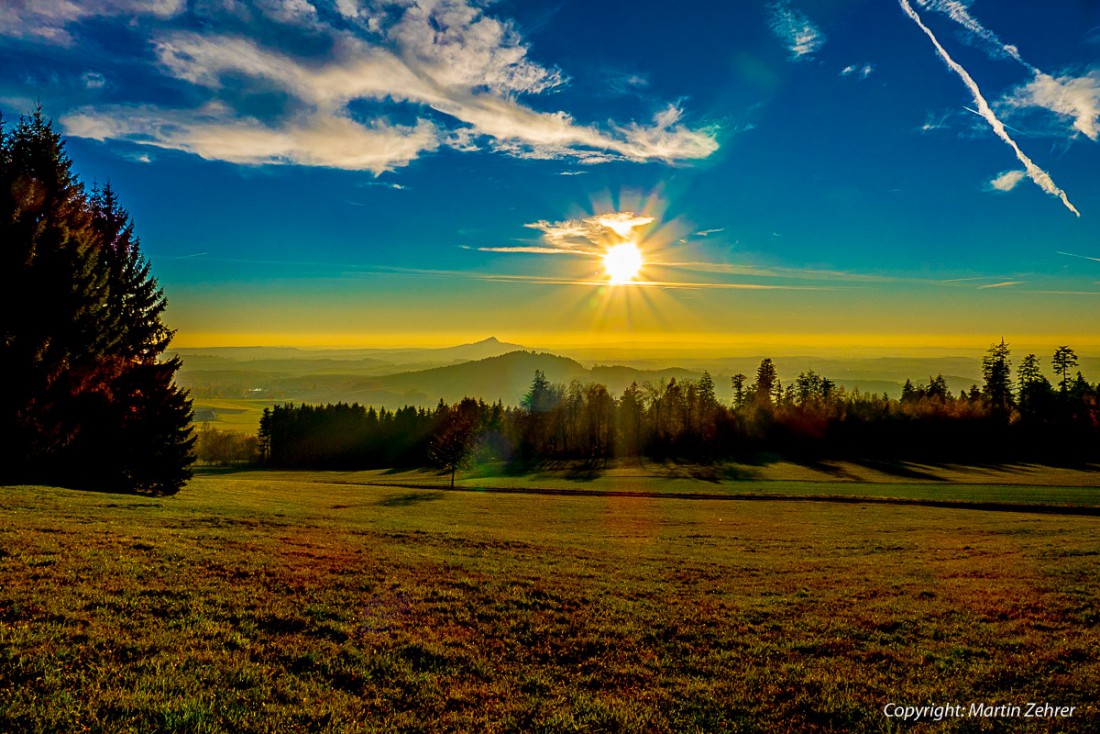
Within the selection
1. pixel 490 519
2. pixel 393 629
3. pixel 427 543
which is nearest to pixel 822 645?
pixel 393 629

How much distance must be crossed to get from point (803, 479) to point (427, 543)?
73556mm

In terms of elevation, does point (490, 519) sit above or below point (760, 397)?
below

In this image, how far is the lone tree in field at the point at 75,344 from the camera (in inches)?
1126

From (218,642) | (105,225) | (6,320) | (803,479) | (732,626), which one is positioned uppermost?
(105,225)

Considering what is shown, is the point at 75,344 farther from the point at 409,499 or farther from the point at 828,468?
the point at 828,468

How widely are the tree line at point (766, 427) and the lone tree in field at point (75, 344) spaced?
63.0 meters

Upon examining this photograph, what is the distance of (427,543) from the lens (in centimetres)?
2378

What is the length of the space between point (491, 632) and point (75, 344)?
34061 millimetres

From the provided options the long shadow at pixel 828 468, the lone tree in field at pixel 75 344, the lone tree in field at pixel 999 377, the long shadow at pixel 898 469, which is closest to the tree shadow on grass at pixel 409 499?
the lone tree in field at pixel 75 344

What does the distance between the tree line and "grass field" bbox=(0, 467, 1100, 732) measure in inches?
3167

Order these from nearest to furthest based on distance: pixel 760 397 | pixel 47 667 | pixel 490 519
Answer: pixel 47 667
pixel 490 519
pixel 760 397

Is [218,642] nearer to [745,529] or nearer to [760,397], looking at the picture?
[745,529]

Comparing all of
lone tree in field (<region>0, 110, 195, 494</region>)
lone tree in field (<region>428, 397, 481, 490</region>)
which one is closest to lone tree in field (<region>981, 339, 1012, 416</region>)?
lone tree in field (<region>428, 397, 481, 490</region>)

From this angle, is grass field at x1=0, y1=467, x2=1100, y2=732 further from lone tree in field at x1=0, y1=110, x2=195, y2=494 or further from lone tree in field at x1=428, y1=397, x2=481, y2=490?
lone tree in field at x1=428, y1=397, x2=481, y2=490
